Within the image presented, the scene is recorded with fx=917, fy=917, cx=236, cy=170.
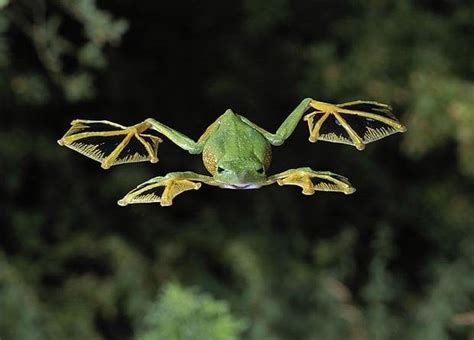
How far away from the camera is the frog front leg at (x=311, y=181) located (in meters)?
0.41

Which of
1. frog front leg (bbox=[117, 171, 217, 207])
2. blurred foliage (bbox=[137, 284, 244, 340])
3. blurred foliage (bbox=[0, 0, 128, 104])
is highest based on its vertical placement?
blurred foliage (bbox=[0, 0, 128, 104])

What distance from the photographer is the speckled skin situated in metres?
0.39

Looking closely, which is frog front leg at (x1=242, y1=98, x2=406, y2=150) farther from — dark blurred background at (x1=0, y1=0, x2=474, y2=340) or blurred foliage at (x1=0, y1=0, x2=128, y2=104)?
dark blurred background at (x1=0, y1=0, x2=474, y2=340)

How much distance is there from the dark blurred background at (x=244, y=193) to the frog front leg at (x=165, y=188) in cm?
180

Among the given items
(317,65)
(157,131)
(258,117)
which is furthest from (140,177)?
→ (157,131)

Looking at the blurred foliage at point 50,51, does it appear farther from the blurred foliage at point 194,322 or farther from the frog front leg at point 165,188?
the frog front leg at point 165,188

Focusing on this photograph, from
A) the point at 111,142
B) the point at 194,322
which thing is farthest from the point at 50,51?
the point at 111,142

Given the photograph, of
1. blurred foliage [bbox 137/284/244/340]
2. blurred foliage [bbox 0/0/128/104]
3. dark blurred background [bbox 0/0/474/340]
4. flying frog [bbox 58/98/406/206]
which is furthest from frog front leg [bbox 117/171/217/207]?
dark blurred background [bbox 0/0/474/340]

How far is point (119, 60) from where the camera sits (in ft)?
8.20

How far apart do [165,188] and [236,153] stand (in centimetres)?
4

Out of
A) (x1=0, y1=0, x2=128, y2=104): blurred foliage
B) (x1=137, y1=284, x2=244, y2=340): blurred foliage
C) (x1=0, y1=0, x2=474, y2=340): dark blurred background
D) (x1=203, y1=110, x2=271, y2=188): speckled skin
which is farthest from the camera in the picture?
(x1=0, y1=0, x2=474, y2=340): dark blurred background

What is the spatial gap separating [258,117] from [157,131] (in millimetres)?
2126

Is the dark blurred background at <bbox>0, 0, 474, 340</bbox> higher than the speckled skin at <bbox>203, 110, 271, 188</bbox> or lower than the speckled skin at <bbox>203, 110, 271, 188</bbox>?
higher

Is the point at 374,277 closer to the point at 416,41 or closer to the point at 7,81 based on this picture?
the point at 416,41
